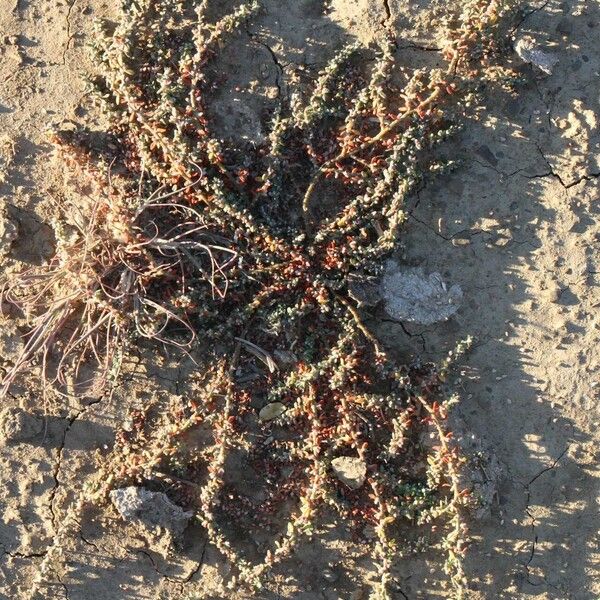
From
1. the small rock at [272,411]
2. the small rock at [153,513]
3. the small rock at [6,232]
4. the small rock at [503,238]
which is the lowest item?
the small rock at [153,513]

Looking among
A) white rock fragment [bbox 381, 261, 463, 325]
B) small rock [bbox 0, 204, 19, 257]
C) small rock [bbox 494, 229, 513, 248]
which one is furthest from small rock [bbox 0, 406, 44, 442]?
small rock [bbox 494, 229, 513, 248]

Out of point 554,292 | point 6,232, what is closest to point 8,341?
point 6,232

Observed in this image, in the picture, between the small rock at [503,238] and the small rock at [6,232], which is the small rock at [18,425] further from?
the small rock at [503,238]

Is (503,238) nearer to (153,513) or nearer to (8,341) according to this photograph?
(153,513)

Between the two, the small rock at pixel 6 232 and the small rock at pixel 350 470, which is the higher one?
the small rock at pixel 6 232

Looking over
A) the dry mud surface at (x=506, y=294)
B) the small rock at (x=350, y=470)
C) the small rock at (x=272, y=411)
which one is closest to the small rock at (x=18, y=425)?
the dry mud surface at (x=506, y=294)

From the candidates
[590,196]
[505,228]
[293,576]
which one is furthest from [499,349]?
[293,576]
